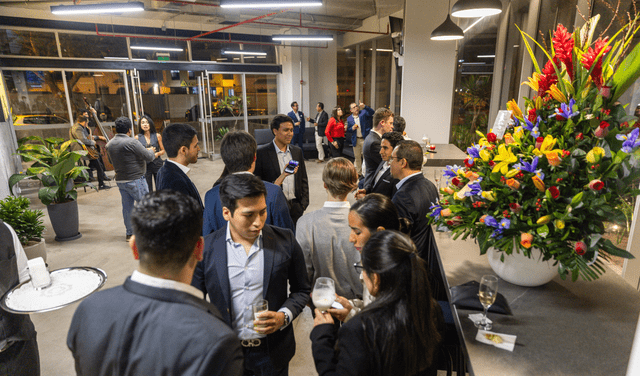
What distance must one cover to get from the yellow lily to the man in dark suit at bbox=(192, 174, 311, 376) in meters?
1.03

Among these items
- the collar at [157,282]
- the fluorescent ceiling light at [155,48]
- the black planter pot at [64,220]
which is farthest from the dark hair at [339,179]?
the fluorescent ceiling light at [155,48]

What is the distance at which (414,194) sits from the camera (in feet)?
8.50

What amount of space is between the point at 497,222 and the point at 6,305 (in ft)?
7.19

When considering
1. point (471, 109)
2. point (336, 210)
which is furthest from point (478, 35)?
point (336, 210)

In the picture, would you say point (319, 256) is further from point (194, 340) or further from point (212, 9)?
point (212, 9)

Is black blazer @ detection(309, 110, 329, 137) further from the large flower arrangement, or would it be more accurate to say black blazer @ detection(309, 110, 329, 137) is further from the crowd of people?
the large flower arrangement

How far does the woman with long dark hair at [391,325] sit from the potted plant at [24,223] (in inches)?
158

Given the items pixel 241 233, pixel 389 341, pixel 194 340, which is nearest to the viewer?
pixel 194 340

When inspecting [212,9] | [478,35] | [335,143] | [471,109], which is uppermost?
[212,9]

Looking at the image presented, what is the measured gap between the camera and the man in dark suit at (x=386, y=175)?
322 centimetres

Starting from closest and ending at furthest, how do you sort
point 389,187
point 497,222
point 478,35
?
point 497,222
point 389,187
point 478,35

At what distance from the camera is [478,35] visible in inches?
264

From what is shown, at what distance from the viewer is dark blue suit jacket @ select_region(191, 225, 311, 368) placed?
5.47 ft

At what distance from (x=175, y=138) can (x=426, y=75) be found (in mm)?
4868
